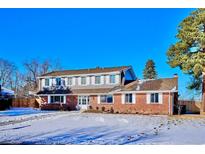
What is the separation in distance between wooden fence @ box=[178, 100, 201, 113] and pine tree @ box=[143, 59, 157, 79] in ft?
7.46

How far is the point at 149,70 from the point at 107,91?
11.2 ft

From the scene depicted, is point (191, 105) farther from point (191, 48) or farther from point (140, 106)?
point (140, 106)

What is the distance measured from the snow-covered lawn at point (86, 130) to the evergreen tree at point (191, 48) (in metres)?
1.68

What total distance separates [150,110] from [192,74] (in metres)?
2.50

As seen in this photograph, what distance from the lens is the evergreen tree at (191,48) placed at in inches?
Result: 374

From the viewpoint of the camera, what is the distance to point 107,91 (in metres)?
11.7

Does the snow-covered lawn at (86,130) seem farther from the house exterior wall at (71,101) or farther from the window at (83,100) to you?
the window at (83,100)

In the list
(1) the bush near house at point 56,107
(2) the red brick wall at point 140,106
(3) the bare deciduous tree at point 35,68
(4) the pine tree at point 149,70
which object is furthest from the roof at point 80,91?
(4) the pine tree at point 149,70

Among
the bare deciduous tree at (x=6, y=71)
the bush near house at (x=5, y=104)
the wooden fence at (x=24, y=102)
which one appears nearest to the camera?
the bare deciduous tree at (x=6, y=71)

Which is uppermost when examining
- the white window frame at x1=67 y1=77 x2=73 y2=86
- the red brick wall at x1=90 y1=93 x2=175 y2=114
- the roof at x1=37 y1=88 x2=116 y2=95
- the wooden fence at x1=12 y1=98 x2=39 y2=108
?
the white window frame at x1=67 y1=77 x2=73 y2=86

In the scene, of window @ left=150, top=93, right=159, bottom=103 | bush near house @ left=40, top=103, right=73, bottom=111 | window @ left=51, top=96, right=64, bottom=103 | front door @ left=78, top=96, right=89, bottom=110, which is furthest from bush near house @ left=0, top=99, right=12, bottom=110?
window @ left=150, top=93, right=159, bottom=103

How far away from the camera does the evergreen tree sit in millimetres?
9508

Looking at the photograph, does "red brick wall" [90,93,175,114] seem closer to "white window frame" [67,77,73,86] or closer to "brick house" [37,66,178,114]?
"brick house" [37,66,178,114]

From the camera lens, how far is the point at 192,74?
11.0 m
